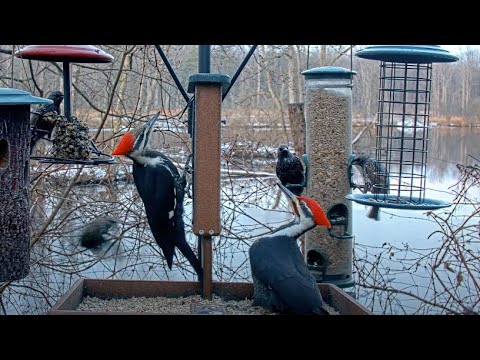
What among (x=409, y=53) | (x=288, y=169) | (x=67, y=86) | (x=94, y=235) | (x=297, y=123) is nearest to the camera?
(x=409, y=53)

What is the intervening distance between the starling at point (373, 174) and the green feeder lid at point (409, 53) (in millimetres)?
589

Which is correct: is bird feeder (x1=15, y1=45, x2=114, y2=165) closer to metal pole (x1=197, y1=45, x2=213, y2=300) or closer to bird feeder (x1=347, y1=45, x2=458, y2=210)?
metal pole (x1=197, y1=45, x2=213, y2=300)

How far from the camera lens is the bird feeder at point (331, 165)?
3385mm

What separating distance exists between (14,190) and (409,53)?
184cm

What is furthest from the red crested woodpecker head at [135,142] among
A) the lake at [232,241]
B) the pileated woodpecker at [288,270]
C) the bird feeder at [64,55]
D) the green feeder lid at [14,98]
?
the lake at [232,241]

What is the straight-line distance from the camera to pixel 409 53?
2818 millimetres

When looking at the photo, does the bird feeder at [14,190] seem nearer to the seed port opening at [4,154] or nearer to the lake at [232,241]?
the seed port opening at [4,154]

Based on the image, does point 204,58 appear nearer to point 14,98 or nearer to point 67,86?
point 14,98

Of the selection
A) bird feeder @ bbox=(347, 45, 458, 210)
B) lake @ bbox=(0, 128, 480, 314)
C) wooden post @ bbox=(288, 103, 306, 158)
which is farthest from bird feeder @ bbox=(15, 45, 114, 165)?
wooden post @ bbox=(288, 103, 306, 158)

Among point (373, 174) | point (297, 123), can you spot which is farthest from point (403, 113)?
point (297, 123)
